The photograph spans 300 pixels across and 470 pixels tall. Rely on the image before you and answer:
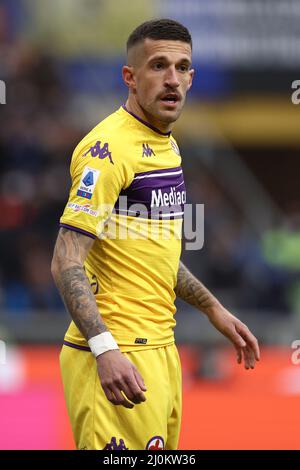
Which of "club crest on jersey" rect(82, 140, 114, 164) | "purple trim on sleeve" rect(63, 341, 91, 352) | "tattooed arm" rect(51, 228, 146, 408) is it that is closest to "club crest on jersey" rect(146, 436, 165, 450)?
"tattooed arm" rect(51, 228, 146, 408)

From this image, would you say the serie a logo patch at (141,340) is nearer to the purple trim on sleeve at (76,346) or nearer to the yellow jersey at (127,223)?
the yellow jersey at (127,223)

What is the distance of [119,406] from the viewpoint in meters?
3.93

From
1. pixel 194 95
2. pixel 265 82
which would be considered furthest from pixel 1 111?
pixel 265 82

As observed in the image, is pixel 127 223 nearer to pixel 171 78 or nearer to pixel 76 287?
pixel 76 287

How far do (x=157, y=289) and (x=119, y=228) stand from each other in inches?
12.6

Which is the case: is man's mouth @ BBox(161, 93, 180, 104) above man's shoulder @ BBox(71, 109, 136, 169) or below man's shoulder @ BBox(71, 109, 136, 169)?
above

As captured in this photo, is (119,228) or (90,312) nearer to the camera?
(90,312)

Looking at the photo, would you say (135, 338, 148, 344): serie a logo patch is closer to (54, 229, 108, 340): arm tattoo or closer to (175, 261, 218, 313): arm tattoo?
(54, 229, 108, 340): arm tattoo

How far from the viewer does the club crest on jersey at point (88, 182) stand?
12.6 feet

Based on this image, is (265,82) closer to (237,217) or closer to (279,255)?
(237,217)

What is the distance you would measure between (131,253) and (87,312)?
0.38 m

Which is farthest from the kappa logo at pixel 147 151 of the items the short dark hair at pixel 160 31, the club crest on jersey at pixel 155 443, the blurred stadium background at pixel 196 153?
the blurred stadium background at pixel 196 153

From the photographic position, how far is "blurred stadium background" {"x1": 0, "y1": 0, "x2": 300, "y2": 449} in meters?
11.6

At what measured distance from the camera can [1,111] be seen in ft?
45.0
